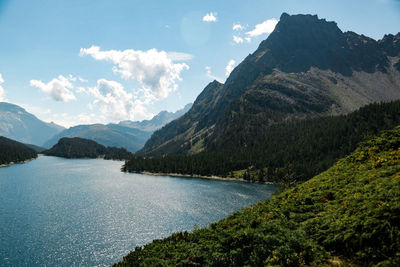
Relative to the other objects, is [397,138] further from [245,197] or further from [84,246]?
[245,197]

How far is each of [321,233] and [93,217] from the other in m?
106

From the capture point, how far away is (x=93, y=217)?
4311 inches

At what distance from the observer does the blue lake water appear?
240 ft

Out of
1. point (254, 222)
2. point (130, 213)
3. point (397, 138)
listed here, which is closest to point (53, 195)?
point (130, 213)

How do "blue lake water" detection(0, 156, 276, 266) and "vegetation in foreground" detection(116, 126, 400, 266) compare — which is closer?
"vegetation in foreground" detection(116, 126, 400, 266)

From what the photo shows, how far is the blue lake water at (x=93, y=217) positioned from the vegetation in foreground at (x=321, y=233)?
4363 cm

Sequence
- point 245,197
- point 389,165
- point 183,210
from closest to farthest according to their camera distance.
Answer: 1. point 389,165
2. point 183,210
3. point 245,197

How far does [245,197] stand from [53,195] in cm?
12713

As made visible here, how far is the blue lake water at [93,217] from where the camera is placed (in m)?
73.2

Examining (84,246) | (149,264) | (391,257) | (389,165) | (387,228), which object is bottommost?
(84,246)

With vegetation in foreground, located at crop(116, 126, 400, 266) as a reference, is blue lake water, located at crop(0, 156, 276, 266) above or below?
below

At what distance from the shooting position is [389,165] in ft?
140

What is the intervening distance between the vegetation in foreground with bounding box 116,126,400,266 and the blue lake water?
4363 cm

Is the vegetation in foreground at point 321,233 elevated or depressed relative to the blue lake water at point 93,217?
elevated
